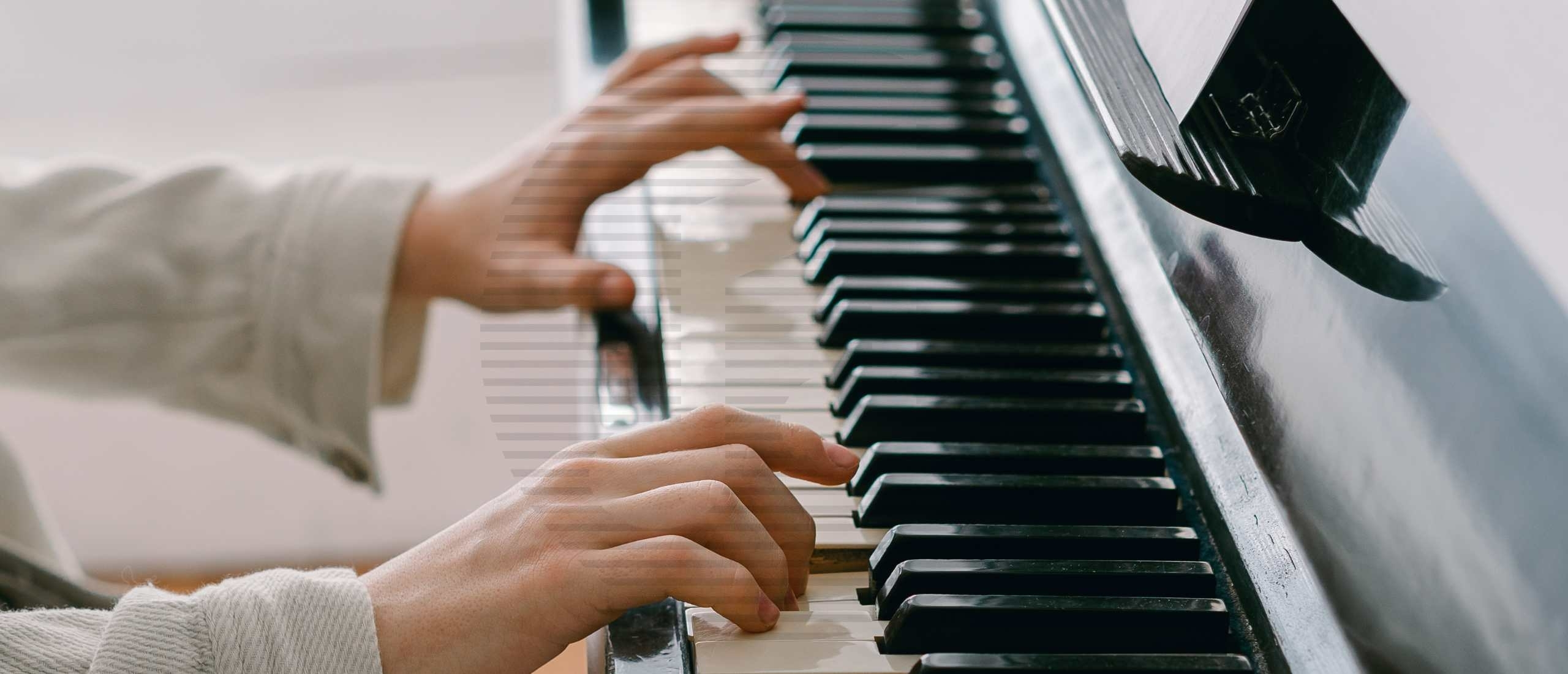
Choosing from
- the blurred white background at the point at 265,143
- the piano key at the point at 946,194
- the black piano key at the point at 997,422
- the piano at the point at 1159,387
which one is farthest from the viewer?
the blurred white background at the point at 265,143

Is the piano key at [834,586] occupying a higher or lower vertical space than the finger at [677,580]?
lower

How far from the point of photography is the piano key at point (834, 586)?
0.60m

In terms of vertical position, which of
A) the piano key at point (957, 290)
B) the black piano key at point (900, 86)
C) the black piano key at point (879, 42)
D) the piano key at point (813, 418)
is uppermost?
the black piano key at point (879, 42)

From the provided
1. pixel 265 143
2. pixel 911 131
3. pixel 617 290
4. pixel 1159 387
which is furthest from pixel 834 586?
pixel 265 143

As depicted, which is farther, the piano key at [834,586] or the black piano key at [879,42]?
the black piano key at [879,42]

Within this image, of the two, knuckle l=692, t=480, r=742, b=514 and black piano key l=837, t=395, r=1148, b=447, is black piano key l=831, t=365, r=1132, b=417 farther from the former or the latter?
knuckle l=692, t=480, r=742, b=514

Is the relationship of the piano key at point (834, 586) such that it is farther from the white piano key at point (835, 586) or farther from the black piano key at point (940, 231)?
the black piano key at point (940, 231)

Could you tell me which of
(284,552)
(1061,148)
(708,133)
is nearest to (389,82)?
(284,552)

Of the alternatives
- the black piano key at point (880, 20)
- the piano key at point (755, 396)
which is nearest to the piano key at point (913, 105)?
the black piano key at point (880, 20)

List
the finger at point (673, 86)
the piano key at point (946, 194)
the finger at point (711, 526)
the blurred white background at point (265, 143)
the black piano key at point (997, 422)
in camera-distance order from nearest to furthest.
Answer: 1. the finger at point (711, 526)
2. the black piano key at point (997, 422)
3. the piano key at point (946, 194)
4. the finger at point (673, 86)
5. the blurred white background at point (265, 143)

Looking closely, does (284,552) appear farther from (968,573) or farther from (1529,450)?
(1529,450)

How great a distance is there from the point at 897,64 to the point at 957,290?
317 mm

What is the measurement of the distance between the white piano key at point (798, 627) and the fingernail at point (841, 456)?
0.25 feet

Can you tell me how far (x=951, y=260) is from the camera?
2.75 ft
